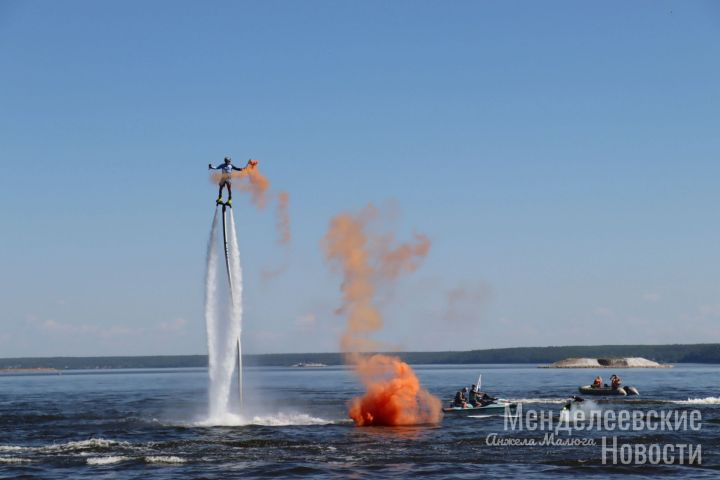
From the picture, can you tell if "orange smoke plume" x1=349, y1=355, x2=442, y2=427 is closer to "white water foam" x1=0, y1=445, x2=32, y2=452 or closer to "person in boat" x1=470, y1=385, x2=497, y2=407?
"person in boat" x1=470, y1=385, x2=497, y2=407

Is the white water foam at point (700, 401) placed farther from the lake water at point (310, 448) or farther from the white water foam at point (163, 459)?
the white water foam at point (163, 459)

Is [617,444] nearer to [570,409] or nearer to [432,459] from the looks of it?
[432,459]

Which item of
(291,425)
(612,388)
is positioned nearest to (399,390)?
(291,425)

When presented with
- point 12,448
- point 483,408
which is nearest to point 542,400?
point 483,408

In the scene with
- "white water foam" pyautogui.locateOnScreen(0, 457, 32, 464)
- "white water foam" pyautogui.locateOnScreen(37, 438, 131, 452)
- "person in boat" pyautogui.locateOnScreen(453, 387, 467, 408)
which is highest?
"person in boat" pyautogui.locateOnScreen(453, 387, 467, 408)

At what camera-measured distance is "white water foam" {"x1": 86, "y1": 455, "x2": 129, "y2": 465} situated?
5375cm

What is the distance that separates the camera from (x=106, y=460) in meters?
54.6

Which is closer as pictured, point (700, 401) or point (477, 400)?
point (477, 400)

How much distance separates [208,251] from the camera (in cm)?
6919

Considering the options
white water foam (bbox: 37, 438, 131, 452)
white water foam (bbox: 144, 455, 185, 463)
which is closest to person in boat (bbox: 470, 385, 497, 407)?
white water foam (bbox: 37, 438, 131, 452)

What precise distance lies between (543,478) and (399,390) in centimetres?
2443

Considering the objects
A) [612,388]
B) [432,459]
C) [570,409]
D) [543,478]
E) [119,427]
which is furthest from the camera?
[612,388]

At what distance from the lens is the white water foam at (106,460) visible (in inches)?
2116

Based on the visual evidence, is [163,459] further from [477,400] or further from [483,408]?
[477,400]
